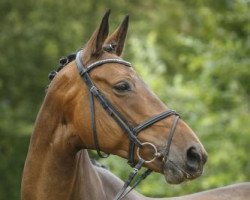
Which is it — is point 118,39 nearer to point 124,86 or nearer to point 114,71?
point 114,71

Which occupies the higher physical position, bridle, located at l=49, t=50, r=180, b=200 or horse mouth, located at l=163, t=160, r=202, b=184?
bridle, located at l=49, t=50, r=180, b=200

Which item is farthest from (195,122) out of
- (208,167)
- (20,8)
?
(20,8)

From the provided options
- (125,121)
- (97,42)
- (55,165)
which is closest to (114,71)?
(97,42)

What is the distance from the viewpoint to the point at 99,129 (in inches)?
192

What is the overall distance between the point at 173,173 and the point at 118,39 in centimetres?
110

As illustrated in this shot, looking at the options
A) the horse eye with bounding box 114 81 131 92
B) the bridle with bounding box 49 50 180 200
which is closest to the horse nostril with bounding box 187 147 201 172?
the bridle with bounding box 49 50 180 200

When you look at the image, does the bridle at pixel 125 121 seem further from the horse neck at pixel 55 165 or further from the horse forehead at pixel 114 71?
the horse neck at pixel 55 165

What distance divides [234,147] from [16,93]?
280 inches

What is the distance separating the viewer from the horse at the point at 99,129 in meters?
4.68

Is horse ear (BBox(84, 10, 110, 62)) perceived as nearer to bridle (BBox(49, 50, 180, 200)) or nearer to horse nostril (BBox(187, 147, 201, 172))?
bridle (BBox(49, 50, 180, 200))

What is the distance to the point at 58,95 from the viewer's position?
505 cm

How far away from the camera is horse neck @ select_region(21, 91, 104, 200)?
506cm

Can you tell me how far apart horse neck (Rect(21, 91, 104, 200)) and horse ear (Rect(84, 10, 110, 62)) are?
42cm

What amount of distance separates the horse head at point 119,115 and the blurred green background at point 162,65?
6.32m
